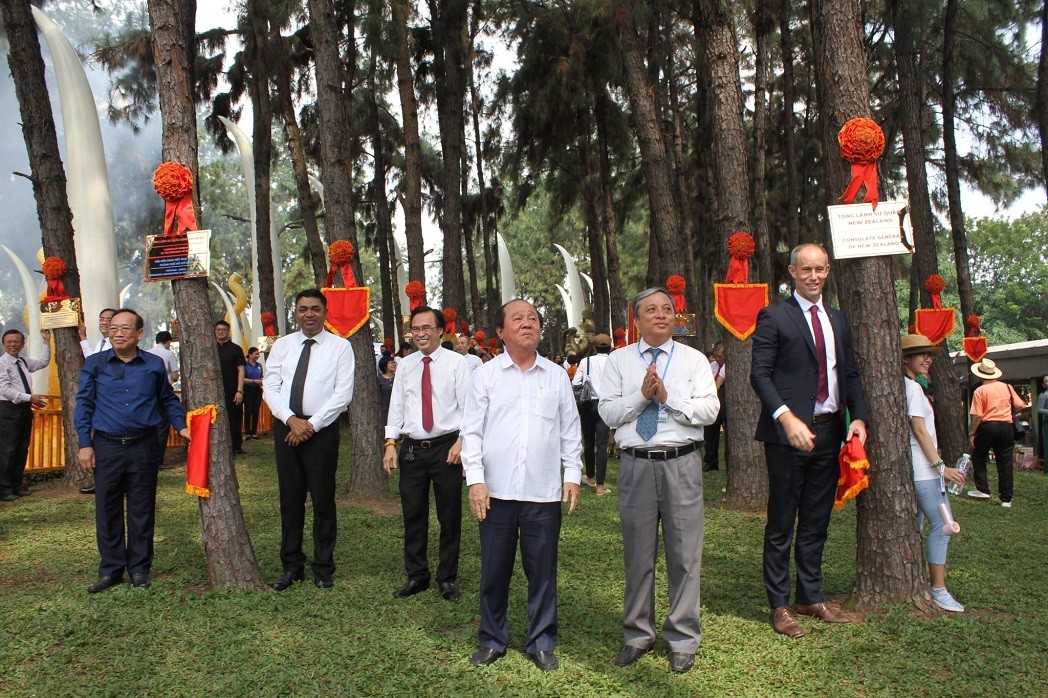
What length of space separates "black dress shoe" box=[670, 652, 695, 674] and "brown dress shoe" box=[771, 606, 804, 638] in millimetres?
749

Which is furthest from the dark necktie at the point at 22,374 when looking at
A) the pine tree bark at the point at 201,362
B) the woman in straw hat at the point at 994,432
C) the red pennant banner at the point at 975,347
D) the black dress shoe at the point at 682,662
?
the red pennant banner at the point at 975,347

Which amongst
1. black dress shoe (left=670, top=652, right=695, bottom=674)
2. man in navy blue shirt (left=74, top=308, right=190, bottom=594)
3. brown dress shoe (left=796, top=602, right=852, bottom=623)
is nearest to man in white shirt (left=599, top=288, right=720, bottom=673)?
black dress shoe (left=670, top=652, right=695, bottom=674)

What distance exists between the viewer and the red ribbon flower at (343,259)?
9453 mm

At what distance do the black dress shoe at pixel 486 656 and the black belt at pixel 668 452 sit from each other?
1285 millimetres

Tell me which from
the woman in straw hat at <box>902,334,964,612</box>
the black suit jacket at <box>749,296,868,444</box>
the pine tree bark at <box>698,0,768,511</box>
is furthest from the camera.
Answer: the pine tree bark at <box>698,0,768,511</box>

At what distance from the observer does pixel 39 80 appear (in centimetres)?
1037

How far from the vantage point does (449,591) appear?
18.8ft

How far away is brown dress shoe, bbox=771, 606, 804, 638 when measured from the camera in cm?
483

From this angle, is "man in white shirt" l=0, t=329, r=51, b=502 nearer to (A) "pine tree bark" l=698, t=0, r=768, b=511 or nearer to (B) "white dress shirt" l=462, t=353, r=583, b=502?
(B) "white dress shirt" l=462, t=353, r=583, b=502

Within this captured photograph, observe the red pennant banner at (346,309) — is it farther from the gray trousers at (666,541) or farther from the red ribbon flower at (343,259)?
the gray trousers at (666,541)

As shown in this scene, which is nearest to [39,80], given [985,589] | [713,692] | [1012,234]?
[713,692]

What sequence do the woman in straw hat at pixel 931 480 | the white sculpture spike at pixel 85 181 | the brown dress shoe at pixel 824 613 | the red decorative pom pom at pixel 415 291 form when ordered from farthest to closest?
the white sculpture spike at pixel 85 181 → the red decorative pom pom at pixel 415 291 → the woman in straw hat at pixel 931 480 → the brown dress shoe at pixel 824 613

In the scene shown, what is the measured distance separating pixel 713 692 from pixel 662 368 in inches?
64.2

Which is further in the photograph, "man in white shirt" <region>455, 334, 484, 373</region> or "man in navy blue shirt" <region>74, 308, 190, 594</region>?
"man in white shirt" <region>455, 334, 484, 373</region>
